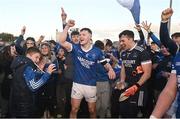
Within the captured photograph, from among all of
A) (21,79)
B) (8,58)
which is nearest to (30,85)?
(21,79)

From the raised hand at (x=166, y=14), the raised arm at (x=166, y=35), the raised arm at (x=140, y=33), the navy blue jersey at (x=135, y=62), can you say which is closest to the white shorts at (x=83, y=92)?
the navy blue jersey at (x=135, y=62)

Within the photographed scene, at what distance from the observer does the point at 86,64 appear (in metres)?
9.04

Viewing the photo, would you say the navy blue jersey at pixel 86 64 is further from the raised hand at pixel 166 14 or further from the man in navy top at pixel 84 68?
the raised hand at pixel 166 14

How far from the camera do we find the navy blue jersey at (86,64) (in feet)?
29.6

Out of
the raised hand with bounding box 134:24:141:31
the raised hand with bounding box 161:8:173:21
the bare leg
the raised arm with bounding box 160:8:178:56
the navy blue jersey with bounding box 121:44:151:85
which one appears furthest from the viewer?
the raised hand with bounding box 134:24:141:31

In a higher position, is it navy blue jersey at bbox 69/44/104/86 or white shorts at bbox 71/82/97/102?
navy blue jersey at bbox 69/44/104/86

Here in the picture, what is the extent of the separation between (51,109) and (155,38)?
312 centimetres

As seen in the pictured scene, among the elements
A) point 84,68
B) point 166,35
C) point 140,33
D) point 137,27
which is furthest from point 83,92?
point 166,35

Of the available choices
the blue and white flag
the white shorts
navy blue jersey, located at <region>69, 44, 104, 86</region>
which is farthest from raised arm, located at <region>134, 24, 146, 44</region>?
the white shorts

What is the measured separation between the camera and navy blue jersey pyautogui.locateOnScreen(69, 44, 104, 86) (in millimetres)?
9023

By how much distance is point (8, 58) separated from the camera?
10031 mm

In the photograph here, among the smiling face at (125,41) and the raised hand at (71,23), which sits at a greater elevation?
the raised hand at (71,23)

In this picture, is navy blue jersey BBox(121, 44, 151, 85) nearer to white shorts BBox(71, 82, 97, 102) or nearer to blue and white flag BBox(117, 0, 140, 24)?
blue and white flag BBox(117, 0, 140, 24)

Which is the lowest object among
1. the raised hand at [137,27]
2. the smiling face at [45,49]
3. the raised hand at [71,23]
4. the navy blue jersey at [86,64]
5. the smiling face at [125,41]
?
the navy blue jersey at [86,64]
